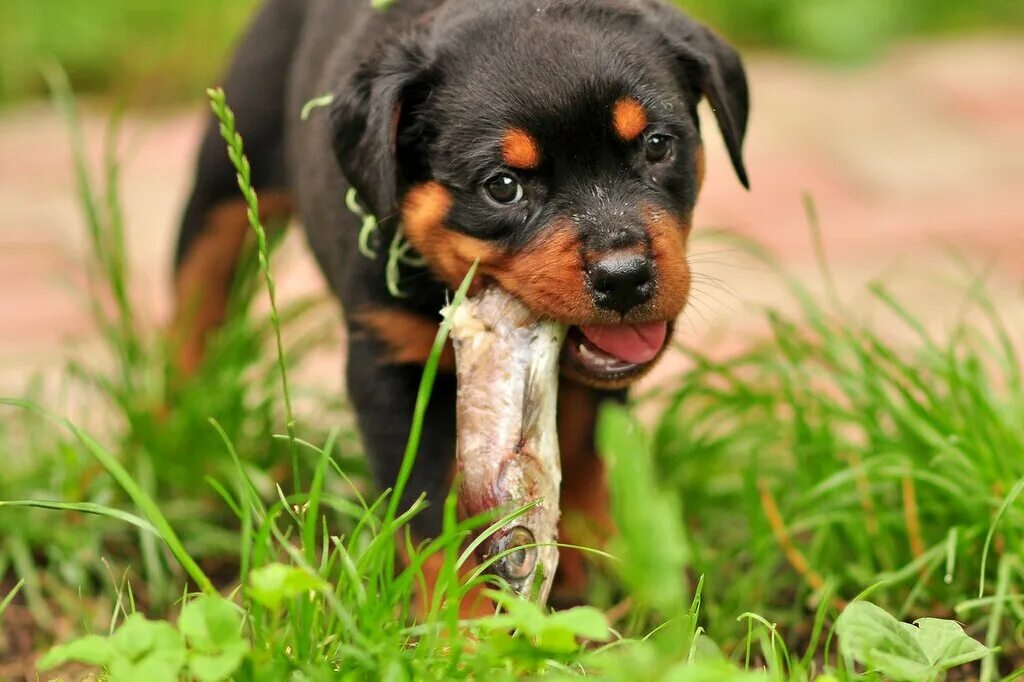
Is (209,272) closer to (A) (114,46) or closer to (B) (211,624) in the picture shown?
(B) (211,624)

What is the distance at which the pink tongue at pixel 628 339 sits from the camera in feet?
8.30

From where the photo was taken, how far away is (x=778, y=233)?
5242 mm

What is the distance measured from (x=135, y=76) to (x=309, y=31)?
3518 millimetres

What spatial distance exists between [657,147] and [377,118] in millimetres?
525

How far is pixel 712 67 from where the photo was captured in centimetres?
272

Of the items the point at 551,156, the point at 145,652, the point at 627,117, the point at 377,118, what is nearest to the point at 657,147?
the point at 627,117

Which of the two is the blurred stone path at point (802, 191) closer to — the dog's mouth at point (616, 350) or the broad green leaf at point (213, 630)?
the dog's mouth at point (616, 350)

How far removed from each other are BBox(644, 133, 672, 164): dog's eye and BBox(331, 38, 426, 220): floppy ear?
0.44 m

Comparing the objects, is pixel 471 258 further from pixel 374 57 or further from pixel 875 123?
pixel 875 123

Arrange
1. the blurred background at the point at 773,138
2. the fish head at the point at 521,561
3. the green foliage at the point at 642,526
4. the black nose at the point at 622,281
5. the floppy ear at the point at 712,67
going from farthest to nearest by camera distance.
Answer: the blurred background at the point at 773,138, the floppy ear at the point at 712,67, the black nose at the point at 622,281, the fish head at the point at 521,561, the green foliage at the point at 642,526

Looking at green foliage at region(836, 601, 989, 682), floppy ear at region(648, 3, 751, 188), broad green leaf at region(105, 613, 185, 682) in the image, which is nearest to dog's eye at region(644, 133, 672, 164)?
floppy ear at region(648, 3, 751, 188)

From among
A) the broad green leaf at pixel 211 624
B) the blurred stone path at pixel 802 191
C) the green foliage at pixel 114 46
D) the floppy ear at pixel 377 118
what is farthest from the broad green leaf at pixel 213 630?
the green foliage at pixel 114 46

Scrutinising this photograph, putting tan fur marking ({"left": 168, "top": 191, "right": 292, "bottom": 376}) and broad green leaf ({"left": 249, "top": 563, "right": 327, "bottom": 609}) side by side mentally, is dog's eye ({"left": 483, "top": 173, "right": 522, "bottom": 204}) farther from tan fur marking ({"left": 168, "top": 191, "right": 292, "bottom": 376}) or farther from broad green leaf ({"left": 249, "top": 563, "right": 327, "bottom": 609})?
tan fur marking ({"left": 168, "top": 191, "right": 292, "bottom": 376})

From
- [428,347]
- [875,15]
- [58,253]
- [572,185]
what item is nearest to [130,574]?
[428,347]
